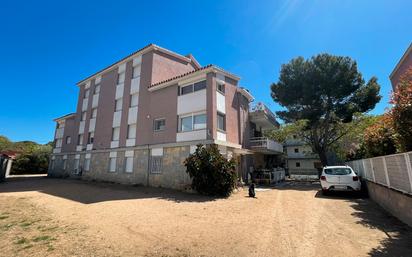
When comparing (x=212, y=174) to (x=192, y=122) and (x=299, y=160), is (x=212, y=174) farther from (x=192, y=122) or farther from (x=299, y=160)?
(x=299, y=160)

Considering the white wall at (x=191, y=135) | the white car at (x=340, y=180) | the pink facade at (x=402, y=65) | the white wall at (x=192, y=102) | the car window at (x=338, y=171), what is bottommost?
the white car at (x=340, y=180)

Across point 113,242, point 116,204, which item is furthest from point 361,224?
point 116,204

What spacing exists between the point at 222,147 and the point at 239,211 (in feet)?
23.4

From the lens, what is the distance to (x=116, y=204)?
979 cm

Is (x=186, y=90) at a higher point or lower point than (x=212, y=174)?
higher

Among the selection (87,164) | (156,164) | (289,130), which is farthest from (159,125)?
(289,130)

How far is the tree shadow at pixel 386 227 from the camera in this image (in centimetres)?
432

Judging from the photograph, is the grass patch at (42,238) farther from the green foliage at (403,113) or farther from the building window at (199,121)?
the building window at (199,121)

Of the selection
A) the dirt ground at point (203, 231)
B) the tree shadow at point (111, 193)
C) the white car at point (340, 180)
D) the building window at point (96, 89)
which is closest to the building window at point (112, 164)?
the tree shadow at point (111, 193)

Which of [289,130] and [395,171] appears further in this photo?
[289,130]

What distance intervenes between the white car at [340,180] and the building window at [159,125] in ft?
39.1

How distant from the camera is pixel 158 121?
17.6m

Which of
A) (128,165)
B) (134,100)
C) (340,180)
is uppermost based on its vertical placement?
(134,100)

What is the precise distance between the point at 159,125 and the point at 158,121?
16.3 inches
